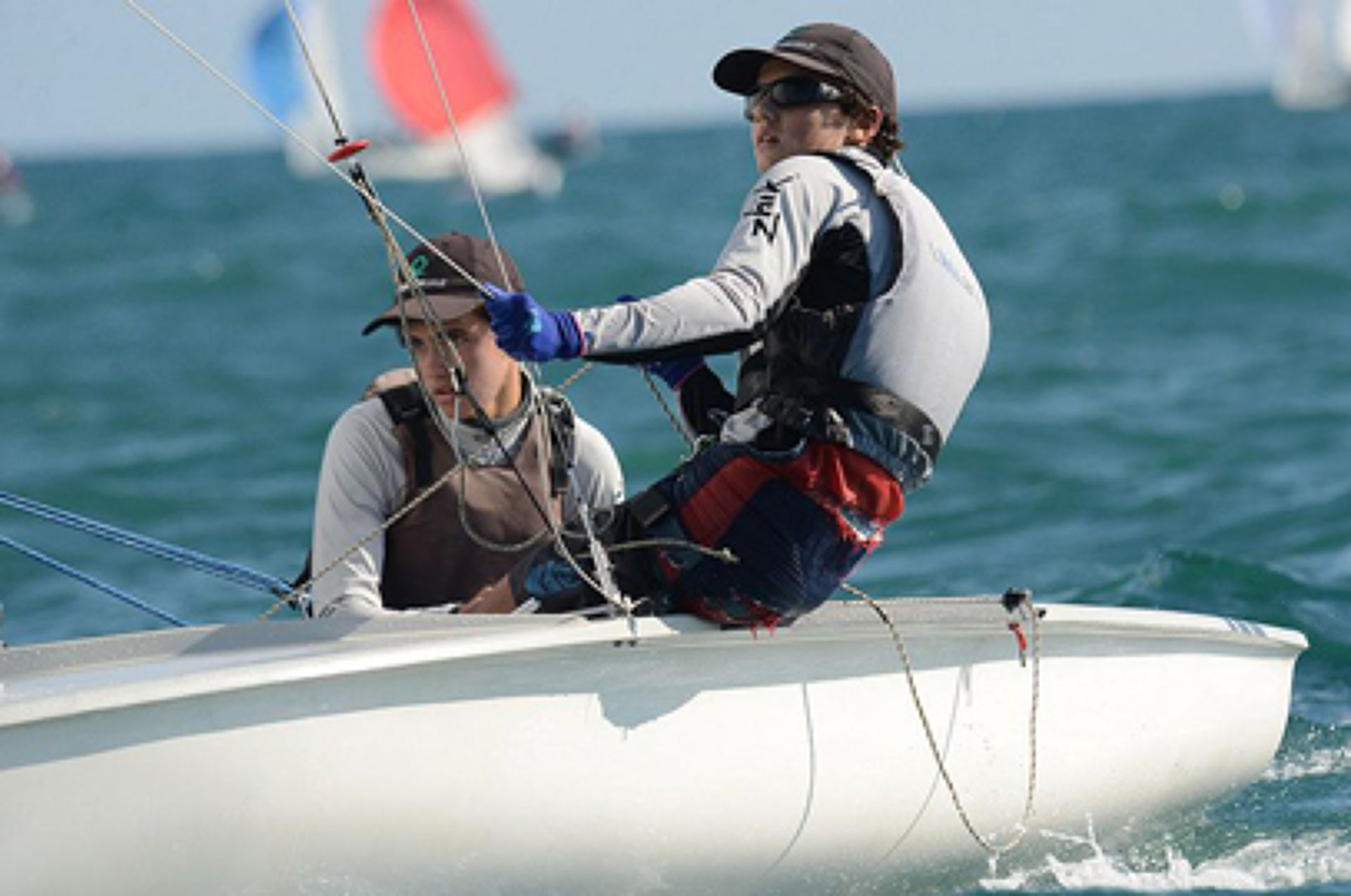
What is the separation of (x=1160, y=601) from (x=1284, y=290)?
8.50 meters

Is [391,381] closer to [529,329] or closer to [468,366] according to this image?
[468,366]

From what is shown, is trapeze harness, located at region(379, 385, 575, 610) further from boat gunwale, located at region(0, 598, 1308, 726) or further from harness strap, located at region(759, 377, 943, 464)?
harness strap, located at region(759, 377, 943, 464)

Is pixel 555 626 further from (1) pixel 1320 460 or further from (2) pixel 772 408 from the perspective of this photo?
(1) pixel 1320 460

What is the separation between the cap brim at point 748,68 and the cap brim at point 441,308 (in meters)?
0.47

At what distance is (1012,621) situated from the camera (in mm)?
2867

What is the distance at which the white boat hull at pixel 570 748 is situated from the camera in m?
2.34

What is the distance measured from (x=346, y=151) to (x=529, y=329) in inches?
17.0

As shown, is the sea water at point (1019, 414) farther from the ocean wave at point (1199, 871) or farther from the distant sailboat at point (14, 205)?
the distant sailboat at point (14, 205)

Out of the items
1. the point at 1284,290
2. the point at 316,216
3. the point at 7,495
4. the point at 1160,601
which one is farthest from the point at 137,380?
the point at 316,216

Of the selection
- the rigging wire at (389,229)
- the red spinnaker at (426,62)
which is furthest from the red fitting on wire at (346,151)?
the red spinnaker at (426,62)

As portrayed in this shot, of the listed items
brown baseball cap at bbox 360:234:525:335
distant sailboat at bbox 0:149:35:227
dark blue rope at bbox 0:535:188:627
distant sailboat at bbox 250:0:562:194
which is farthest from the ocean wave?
distant sailboat at bbox 0:149:35:227

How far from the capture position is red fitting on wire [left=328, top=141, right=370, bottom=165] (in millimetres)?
2559

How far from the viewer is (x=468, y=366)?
10.00 ft

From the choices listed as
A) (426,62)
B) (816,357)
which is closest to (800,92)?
(816,357)
